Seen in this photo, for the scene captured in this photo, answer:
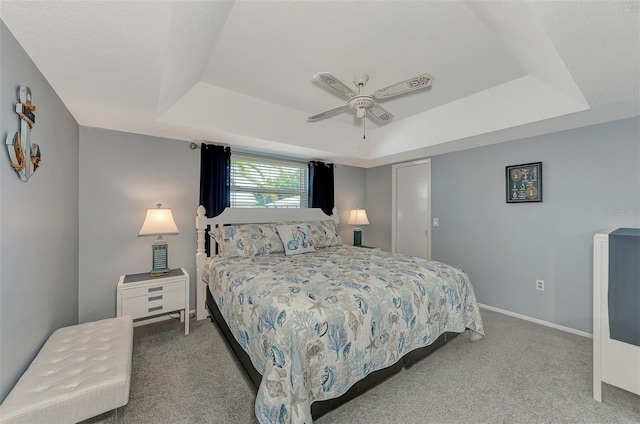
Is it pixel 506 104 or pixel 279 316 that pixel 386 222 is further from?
pixel 279 316

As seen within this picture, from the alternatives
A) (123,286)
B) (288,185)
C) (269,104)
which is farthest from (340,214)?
(123,286)

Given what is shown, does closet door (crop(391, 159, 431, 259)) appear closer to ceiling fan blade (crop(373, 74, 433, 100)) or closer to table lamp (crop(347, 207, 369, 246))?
table lamp (crop(347, 207, 369, 246))

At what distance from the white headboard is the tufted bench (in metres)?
1.36

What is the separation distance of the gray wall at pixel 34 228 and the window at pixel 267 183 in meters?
1.72

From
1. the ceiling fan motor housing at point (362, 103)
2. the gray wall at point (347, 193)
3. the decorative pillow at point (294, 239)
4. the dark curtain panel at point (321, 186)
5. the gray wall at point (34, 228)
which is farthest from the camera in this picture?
the gray wall at point (347, 193)

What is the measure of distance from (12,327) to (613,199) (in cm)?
474

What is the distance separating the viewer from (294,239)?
3270 millimetres

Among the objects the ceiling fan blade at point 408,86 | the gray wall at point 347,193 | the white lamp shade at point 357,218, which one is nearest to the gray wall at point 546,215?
the white lamp shade at point 357,218

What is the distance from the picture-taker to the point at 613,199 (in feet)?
8.38

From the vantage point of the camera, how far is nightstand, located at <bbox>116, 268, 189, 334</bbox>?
240 cm

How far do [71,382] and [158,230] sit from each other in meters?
1.65

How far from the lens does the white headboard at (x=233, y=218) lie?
10.2ft

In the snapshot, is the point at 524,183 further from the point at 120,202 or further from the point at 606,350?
the point at 120,202

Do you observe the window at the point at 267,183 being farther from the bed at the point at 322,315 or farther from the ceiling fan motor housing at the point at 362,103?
the ceiling fan motor housing at the point at 362,103
